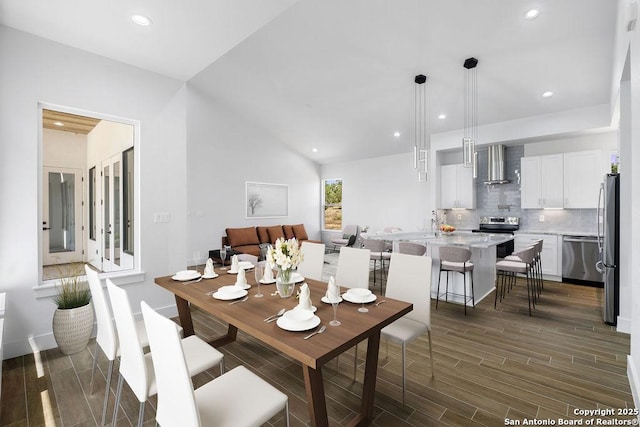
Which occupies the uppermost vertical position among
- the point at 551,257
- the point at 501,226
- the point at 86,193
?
the point at 86,193

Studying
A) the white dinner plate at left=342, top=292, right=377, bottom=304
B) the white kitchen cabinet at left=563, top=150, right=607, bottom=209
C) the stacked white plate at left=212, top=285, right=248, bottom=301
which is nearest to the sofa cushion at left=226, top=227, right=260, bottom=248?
the stacked white plate at left=212, top=285, right=248, bottom=301

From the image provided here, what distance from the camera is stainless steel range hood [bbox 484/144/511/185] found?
609 cm

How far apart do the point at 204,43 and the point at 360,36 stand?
2254 millimetres

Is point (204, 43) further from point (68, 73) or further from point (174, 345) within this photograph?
point (174, 345)

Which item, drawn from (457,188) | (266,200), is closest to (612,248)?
(457,188)

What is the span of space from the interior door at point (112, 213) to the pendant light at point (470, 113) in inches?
188

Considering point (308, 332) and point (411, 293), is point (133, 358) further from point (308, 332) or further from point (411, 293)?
point (411, 293)

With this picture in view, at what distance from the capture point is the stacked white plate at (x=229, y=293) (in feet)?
6.77

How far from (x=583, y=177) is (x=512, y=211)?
4.22ft

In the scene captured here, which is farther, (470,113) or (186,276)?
(470,113)

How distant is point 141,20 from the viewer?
2.53 metres

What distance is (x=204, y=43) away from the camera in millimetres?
2875

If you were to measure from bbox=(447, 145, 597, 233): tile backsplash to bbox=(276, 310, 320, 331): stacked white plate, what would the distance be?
6.05 metres

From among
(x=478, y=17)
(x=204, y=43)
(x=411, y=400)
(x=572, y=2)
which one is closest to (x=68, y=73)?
(x=204, y=43)
